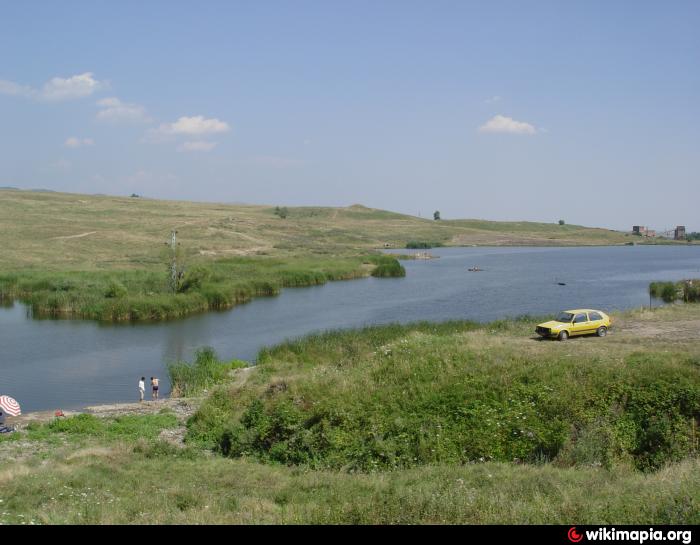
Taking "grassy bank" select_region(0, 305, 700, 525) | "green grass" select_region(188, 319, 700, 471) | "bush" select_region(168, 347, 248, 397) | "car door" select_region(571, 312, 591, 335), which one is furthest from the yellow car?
"bush" select_region(168, 347, 248, 397)

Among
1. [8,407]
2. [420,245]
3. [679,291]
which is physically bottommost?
[8,407]

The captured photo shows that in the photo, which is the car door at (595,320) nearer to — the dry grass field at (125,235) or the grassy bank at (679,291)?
the grassy bank at (679,291)

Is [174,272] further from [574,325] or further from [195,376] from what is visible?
[574,325]

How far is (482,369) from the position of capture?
19.4 m

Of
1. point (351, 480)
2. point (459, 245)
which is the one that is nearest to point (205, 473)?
point (351, 480)

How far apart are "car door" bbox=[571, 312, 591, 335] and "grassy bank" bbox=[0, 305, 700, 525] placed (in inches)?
57.2

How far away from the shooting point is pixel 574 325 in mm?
26891

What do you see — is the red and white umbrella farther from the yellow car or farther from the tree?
the tree

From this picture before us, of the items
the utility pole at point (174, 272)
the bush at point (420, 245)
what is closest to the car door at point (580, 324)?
the utility pole at point (174, 272)

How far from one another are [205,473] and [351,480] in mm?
3703

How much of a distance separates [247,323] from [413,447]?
34.8m

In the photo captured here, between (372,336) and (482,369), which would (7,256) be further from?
(482,369)
